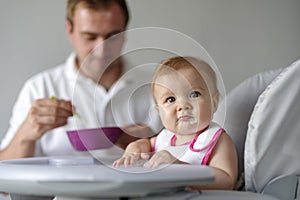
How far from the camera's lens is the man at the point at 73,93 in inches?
31.0

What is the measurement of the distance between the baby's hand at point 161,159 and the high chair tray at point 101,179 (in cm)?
2

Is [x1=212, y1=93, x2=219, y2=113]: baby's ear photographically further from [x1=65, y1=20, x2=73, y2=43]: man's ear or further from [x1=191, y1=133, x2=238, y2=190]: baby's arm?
[x1=65, y1=20, x2=73, y2=43]: man's ear

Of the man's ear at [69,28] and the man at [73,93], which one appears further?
the man's ear at [69,28]

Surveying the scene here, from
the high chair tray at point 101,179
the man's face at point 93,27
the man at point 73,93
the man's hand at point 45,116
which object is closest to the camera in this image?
the high chair tray at point 101,179

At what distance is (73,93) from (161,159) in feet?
1.28

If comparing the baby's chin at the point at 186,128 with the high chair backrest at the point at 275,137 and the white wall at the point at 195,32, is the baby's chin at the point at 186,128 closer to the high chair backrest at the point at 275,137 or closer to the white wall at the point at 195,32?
the high chair backrest at the point at 275,137

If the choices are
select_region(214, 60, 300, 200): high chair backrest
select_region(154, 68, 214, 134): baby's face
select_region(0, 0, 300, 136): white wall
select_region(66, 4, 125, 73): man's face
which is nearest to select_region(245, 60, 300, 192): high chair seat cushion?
select_region(214, 60, 300, 200): high chair backrest

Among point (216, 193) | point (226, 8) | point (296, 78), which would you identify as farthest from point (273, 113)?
point (226, 8)

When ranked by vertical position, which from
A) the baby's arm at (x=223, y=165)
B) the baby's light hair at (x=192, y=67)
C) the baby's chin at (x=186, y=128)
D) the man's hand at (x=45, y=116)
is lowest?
the man's hand at (x=45, y=116)

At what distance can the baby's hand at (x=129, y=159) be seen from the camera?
645 millimetres

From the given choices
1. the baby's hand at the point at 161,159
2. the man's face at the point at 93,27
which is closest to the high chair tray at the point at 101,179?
the baby's hand at the point at 161,159

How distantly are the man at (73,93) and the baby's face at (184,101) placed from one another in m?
0.09

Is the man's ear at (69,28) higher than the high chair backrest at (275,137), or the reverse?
the man's ear at (69,28)

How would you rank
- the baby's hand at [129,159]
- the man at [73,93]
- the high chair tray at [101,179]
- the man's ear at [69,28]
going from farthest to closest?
the man's ear at [69,28] < the man at [73,93] < the baby's hand at [129,159] < the high chair tray at [101,179]
